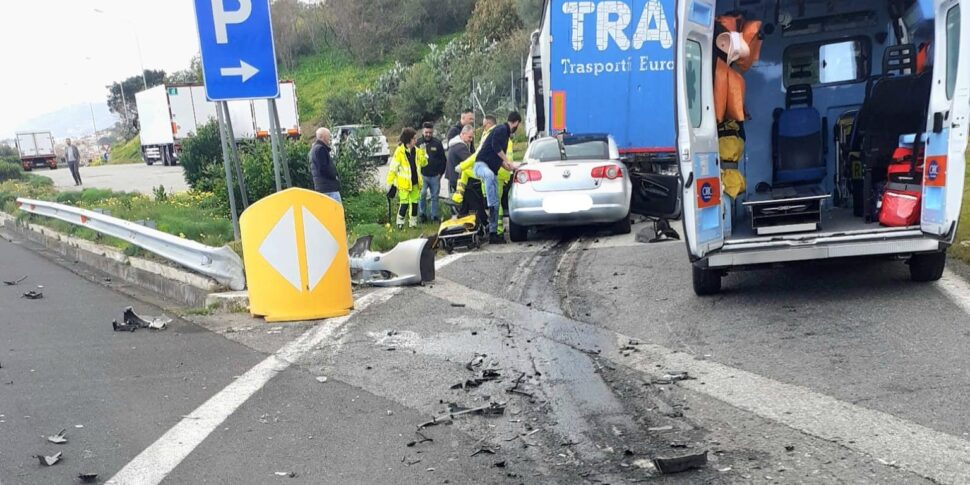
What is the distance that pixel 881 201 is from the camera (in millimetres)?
8156

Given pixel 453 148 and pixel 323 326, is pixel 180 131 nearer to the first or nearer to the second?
pixel 453 148

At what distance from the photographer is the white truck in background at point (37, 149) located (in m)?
58.2

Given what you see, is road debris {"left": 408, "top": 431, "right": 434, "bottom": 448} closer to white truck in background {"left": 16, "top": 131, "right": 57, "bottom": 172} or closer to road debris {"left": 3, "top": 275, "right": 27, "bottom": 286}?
road debris {"left": 3, "top": 275, "right": 27, "bottom": 286}

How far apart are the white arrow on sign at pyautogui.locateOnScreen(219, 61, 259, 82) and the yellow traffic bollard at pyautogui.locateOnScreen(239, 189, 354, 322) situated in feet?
7.29

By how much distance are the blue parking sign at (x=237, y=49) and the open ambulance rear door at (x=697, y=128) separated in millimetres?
4340

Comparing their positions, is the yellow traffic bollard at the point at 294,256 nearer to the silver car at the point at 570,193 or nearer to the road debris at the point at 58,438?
the road debris at the point at 58,438

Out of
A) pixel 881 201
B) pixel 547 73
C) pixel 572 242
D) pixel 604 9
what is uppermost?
pixel 604 9

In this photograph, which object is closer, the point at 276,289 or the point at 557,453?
the point at 557,453

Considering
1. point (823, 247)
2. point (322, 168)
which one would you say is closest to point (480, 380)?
point (823, 247)

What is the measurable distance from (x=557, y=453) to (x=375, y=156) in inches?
567

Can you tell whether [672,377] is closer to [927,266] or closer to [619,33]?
[927,266]

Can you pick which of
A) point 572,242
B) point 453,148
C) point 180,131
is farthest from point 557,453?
point 180,131

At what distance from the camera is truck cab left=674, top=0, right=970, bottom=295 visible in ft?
23.4

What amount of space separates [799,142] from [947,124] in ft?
9.13
